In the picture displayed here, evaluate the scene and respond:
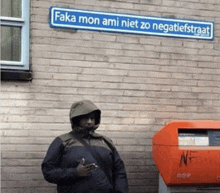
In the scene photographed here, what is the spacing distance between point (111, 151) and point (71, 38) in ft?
6.15

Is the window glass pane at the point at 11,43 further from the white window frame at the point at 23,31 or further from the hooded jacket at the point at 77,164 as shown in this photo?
the hooded jacket at the point at 77,164

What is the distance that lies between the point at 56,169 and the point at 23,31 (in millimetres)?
2137

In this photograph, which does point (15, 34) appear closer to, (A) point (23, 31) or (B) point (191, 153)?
(A) point (23, 31)

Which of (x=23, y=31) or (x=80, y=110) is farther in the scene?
(x=23, y=31)

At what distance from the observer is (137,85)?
509 cm

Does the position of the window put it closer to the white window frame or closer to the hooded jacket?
the white window frame

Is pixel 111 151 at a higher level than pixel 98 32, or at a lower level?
lower

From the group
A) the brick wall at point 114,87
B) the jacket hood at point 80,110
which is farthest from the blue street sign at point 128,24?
the jacket hood at point 80,110

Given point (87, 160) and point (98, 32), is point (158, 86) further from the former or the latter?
point (87, 160)

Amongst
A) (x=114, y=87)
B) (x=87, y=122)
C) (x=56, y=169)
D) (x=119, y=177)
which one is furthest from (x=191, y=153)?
(x=114, y=87)

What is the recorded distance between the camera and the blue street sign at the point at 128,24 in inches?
191

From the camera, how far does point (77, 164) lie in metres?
3.41

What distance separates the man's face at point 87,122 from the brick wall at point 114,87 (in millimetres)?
1367

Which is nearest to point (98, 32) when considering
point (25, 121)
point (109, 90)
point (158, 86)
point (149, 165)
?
point (109, 90)
